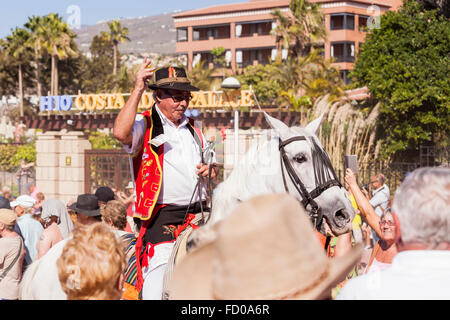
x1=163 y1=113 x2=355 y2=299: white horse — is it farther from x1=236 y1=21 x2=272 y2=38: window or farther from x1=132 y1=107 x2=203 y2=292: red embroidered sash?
x1=236 y1=21 x2=272 y2=38: window

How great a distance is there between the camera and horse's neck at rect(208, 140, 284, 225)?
4152 mm

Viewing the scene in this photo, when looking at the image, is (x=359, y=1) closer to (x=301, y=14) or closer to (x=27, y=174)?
(x=301, y=14)

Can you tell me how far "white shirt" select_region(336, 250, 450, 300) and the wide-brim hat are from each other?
153 millimetres

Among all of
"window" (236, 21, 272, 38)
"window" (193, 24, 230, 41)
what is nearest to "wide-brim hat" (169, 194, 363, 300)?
"window" (236, 21, 272, 38)

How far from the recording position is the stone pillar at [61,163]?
2694 centimetres

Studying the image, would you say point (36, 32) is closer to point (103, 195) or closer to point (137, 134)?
point (103, 195)

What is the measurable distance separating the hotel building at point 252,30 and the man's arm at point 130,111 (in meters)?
58.3

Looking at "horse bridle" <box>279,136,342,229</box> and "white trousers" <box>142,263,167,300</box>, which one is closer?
"horse bridle" <box>279,136,342,229</box>

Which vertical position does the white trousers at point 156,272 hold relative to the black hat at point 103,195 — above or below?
below

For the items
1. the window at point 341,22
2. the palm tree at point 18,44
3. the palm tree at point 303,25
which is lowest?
the palm tree at point 303,25

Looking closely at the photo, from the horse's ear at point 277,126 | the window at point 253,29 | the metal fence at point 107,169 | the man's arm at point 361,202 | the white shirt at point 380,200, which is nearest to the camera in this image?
the horse's ear at point 277,126

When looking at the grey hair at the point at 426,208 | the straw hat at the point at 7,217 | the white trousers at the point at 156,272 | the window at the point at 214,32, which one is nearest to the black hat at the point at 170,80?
the white trousers at the point at 156,272

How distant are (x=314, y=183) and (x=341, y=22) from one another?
203 ft

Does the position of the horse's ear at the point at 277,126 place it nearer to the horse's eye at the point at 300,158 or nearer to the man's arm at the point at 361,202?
the horse's eye at the point at 300,158
